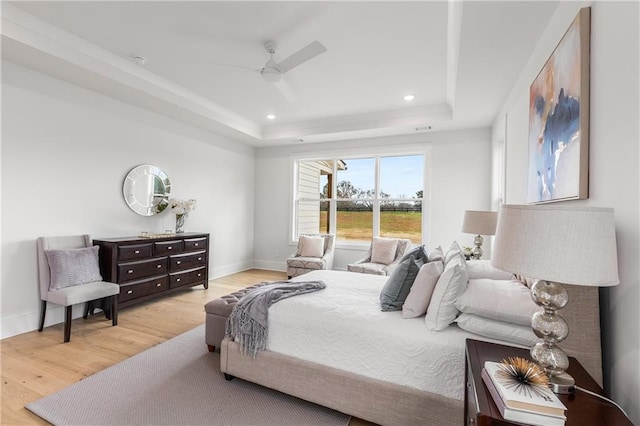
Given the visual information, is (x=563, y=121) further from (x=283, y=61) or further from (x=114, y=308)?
(x=114, y=308)

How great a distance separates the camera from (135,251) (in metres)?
3.73

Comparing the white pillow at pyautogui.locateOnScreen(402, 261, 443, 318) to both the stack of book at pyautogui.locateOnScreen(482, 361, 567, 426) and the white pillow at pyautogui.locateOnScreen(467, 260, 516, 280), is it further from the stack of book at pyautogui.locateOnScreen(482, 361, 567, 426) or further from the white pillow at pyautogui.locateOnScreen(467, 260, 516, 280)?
the stack of book at pyautogui.locateOnScreen(482, 361, 567, 426)

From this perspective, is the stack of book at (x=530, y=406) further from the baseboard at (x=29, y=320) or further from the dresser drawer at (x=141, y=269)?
the baseboard at (x=29, y=320)

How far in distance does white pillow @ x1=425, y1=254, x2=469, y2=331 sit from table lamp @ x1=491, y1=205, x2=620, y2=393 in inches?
25.1

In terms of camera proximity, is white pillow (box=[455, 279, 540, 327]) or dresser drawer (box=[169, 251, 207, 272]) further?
dresser drawer (box=[169, 251, 207, 272])

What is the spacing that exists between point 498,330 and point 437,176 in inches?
157

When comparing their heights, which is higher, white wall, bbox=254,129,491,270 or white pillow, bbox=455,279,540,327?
white wall, bbox=254,129,491,270

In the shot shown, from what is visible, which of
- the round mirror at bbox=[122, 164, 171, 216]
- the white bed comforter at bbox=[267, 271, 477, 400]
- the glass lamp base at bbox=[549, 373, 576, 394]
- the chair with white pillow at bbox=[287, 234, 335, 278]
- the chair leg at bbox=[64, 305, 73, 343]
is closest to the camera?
the glass lamp base at bbox=[549, 373, 576, 394]

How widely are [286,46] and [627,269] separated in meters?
3.02

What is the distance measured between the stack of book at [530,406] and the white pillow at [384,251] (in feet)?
12.6

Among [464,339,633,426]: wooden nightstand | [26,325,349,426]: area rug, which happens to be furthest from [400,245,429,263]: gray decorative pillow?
[26,325,349,426]: area rug

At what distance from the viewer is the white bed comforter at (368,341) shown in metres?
1.64

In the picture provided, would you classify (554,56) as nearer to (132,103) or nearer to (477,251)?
(477,251)

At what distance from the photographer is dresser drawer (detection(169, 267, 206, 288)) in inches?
168
